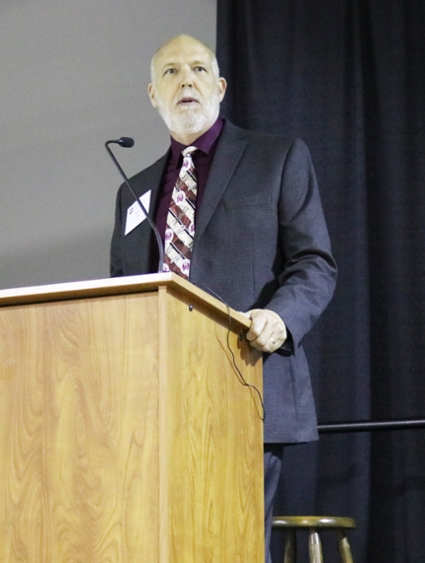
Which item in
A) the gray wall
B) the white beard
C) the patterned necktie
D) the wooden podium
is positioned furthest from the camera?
the gray wall

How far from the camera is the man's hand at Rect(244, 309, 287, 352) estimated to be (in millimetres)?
1837

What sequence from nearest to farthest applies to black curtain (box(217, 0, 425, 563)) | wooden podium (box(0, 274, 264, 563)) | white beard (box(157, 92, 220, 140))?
wooden podium (box(0, 274, 264, 563)), white beard (box(157, 92, 220, 140)), black curtain (box(217, 0, 425, 563))

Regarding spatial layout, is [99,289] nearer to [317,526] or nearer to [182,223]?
[182,223]

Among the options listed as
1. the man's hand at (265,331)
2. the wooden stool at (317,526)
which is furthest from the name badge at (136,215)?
the wooden stool at (317,526)

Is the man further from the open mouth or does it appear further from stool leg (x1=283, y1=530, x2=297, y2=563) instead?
stool leg (x1=283, y1=530, x2=297, y2=563)

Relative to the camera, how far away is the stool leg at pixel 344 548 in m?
2.83

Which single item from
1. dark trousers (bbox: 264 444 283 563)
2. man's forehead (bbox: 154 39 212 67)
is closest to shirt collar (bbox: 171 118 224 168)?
man's forehead (bbox: 154 39 212 67)

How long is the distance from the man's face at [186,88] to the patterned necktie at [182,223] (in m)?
0.12

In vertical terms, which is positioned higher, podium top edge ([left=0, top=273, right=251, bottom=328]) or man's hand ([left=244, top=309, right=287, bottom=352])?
podium top edge ([left=0, top=273, right=251, bottom=328])

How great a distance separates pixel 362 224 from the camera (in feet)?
11.0

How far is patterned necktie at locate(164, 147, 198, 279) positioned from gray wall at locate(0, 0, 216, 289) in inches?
57.7

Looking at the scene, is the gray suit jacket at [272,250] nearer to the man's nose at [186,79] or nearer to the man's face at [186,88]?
the man's face at [186,88]

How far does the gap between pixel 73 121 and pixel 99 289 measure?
8.57ft

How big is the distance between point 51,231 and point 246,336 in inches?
89.3
